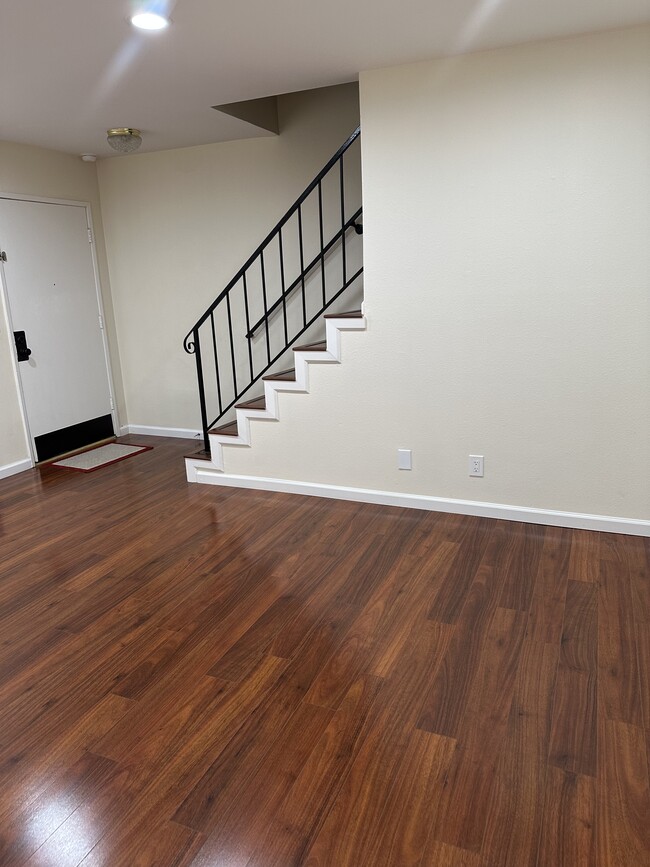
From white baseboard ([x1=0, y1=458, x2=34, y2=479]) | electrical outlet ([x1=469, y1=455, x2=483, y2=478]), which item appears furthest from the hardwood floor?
white baseboard ([x1=0, y1=458, x2=34, y2=479])

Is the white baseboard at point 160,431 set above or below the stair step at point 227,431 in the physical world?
below

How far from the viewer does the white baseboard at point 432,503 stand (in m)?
3.27

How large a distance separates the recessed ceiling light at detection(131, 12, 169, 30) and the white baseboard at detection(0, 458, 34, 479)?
3426 millimetres

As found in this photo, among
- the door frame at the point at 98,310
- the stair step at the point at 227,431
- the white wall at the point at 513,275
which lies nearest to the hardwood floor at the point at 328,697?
the white wall at the point at 513,275

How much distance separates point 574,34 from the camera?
2844 millimetres

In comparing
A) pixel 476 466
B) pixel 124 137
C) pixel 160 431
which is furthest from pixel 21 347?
pixel 476 466

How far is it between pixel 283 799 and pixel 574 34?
3.41m

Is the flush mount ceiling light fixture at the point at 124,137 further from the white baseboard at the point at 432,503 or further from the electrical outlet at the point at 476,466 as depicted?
the electrical outlet at the point at 476,466

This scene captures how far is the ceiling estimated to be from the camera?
7.94ft

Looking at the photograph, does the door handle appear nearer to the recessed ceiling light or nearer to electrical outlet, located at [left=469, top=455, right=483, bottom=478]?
the recessed ceiling light

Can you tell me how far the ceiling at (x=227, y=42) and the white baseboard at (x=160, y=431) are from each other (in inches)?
108

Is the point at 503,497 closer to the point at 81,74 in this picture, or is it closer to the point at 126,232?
the point at 81,74

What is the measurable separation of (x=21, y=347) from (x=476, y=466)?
3.66 meters

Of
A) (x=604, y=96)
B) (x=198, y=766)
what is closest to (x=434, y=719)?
(x=198, y=766)
